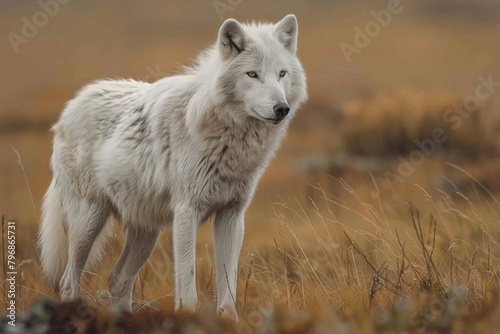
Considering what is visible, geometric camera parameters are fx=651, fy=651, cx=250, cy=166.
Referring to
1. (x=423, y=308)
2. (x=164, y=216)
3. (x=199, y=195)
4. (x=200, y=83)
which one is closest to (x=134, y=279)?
(x=164, y=216)

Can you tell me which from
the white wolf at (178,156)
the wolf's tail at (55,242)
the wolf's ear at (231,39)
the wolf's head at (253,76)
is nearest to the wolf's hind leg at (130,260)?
the white wolf at (178,156)

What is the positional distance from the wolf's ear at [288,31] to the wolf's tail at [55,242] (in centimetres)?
305

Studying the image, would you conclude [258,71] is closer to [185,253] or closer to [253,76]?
[253,76]

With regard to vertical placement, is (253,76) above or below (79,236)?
above

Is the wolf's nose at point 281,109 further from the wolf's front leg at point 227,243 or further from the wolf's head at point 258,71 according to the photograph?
the wolf's front leg at point 227,243

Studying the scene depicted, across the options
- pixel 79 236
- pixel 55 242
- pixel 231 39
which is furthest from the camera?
pixel 55 242

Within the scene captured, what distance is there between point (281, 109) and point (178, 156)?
1194 mm

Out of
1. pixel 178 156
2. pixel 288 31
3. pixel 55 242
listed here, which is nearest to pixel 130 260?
pixel 55 242

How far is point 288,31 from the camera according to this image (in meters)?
5.93

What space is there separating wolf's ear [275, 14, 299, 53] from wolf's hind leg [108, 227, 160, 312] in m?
2.55

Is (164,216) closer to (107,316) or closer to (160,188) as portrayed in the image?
(160,188)

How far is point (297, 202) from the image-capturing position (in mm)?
6160

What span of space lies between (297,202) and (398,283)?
4.47ft

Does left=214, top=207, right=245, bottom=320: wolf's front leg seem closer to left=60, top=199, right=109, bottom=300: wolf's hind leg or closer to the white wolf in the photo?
the white wolf
